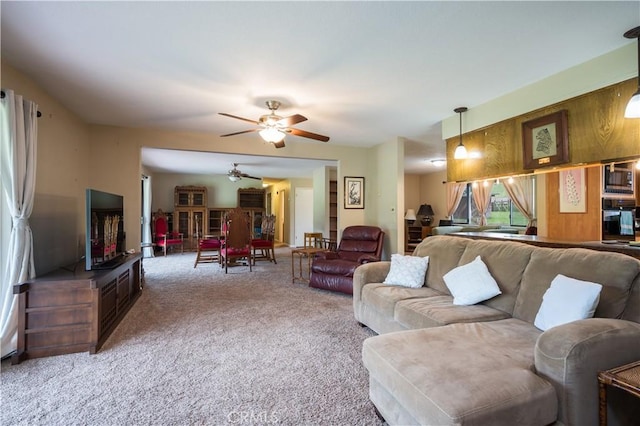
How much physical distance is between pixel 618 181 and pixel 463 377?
5029 millimetres

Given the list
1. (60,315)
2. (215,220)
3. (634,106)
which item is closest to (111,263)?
(60,315)

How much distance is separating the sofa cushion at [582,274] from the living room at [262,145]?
3.89 feet

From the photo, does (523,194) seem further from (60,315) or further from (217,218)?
(217,218)

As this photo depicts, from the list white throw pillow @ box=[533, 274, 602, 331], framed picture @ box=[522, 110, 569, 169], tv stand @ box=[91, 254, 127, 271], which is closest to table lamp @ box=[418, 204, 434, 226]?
framed picture @ box=[522, 110, 569, 169]

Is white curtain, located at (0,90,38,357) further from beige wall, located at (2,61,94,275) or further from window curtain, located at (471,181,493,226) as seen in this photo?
window curtain, located at (471,181,493,226)

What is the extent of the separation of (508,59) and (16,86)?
4225mm

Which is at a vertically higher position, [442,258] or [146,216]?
[146,216]

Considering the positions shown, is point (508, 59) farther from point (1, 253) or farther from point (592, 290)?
point (1, 253)

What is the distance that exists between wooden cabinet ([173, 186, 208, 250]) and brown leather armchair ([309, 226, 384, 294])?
5.33 metres

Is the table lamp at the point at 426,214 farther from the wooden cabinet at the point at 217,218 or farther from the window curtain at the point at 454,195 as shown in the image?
the wooden cabinet at the point at 217,218

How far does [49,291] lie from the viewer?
7.84 feet

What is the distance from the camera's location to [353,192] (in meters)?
5.78

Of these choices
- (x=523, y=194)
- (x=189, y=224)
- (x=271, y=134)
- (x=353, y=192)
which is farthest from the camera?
(x=189, y=224)

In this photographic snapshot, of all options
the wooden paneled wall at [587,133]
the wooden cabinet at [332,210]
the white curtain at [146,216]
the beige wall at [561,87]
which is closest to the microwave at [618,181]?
the wooden paneled wall at [587,133]
